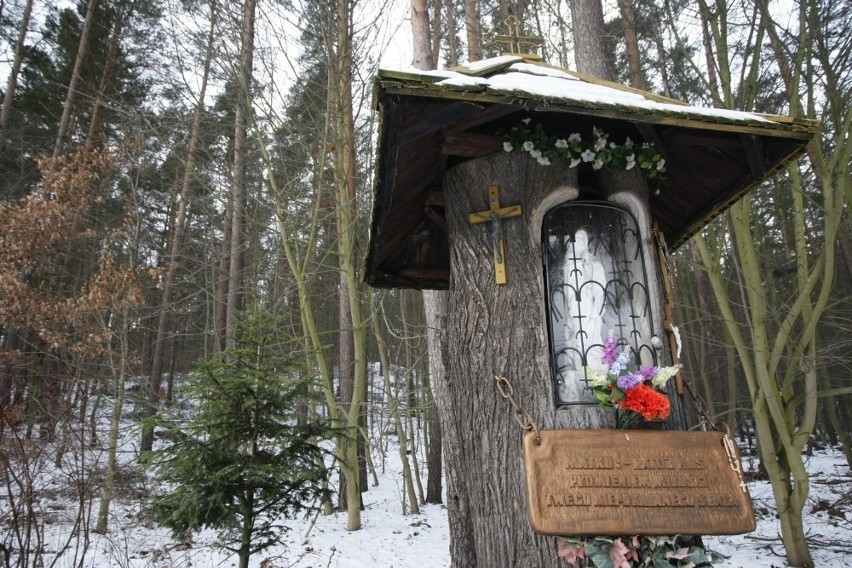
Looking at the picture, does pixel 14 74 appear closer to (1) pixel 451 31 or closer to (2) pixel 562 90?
(1) pixel 451 31

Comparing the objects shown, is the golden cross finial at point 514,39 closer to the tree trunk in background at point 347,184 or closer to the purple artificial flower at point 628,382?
the purple artificial flower at point 628,382

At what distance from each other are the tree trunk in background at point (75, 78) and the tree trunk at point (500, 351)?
39.4ft

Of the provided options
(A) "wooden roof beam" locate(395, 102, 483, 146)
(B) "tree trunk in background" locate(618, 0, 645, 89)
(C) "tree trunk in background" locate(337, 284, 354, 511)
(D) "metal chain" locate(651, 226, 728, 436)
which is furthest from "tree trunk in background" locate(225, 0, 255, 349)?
(D) "metal chain" locate(651, 226, 728, 436)

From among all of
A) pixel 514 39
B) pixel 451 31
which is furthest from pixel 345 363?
pixel 514 39

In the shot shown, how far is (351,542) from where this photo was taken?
9023 mm

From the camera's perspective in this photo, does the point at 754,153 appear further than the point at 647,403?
Yes

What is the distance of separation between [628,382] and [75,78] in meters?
14.2

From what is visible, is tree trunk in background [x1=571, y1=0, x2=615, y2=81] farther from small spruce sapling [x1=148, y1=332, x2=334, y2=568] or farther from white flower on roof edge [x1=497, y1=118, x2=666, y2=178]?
small spruce sapling [x1=148, y1=332, x2=334, y2=568]

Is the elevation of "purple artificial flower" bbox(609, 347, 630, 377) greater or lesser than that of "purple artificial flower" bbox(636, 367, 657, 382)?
greater

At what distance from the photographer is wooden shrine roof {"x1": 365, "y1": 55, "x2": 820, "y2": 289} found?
2.47 m

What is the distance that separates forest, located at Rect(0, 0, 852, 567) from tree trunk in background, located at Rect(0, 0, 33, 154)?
0.09 meters

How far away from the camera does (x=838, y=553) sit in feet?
24.9

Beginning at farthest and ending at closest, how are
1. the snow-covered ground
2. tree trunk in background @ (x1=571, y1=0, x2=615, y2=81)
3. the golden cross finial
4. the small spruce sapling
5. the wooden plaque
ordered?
the snow-covered ground < tree trunk in background @ (x1=571, y1=0, x2=615, y2=81) < the small spruce sapling < the golden cross finial < the wooden plaque

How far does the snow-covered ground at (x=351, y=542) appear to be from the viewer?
7527 millimetres
